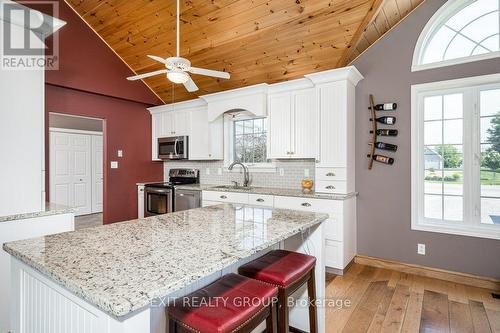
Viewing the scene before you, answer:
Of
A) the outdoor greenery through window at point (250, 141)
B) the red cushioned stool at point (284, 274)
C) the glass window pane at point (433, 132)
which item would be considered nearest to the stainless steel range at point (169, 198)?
the outdoor greenery through window at point (250, 141)

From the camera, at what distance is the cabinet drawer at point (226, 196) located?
3.79 meters

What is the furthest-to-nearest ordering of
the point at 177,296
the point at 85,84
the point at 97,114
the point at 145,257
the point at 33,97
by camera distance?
the point at 97,114
the point at 85,84
the point at 33,97
the point at 177,296
the point at 145,257

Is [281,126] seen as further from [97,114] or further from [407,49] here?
[97,114]

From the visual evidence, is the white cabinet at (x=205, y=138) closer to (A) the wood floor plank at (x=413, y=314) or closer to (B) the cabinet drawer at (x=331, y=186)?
(B) the cabinet drawer at (x=331, y=186)

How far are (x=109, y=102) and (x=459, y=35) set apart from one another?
4.92 meters

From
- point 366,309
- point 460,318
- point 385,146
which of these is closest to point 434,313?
point 460,318

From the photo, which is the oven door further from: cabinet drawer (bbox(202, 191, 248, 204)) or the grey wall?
the grey wall

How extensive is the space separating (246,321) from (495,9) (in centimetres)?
376

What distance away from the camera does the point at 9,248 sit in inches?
49.0

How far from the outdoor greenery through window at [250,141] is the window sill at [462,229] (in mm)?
2223

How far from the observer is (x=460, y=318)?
2.21 metres

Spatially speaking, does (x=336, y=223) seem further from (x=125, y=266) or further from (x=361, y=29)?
(x=125, y=266)

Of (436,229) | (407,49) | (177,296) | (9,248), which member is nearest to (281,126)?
(407,49)

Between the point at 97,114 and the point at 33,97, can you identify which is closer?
the point at 33,97
